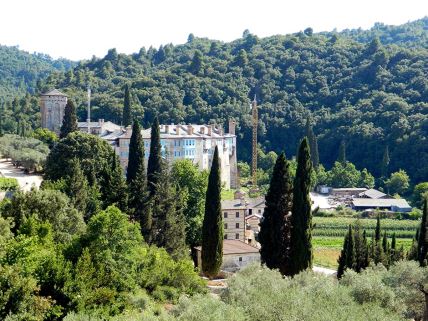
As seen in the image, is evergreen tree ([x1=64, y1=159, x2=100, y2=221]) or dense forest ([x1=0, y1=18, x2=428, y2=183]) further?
dense forest ([x1=0, y1=18, x2=428, y2=183])

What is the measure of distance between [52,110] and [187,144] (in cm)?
2559

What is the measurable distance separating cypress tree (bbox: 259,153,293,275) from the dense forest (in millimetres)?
62744

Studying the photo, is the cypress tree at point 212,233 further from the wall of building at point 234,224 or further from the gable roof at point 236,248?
the wall of building at point 234,224

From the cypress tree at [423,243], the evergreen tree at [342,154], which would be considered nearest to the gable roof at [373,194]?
the evergreen tree at [342,154]

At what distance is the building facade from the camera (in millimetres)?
68875

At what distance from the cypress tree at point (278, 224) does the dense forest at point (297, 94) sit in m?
62.7

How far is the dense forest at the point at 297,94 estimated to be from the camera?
98688 millimetres

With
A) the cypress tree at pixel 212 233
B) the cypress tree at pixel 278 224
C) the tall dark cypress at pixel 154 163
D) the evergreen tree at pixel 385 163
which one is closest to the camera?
the cypress tree at pixel 278 224

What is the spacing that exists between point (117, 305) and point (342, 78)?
11102 centimetres

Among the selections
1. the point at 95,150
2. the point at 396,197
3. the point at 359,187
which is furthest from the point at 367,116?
the point at 95,150

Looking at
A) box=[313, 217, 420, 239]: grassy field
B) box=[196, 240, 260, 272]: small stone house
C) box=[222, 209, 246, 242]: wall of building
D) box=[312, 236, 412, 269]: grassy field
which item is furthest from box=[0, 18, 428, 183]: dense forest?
box=[196, 240, 260, 272]: small stone house

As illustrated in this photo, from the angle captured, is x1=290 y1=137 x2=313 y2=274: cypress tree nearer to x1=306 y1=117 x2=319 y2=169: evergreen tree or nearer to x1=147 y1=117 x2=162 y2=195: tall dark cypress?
x1=147 y1=117 x2=162 y2=195: tall dark cypress

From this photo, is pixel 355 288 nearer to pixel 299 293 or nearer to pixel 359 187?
pixel 299 293

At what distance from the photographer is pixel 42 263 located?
21.4 meters
